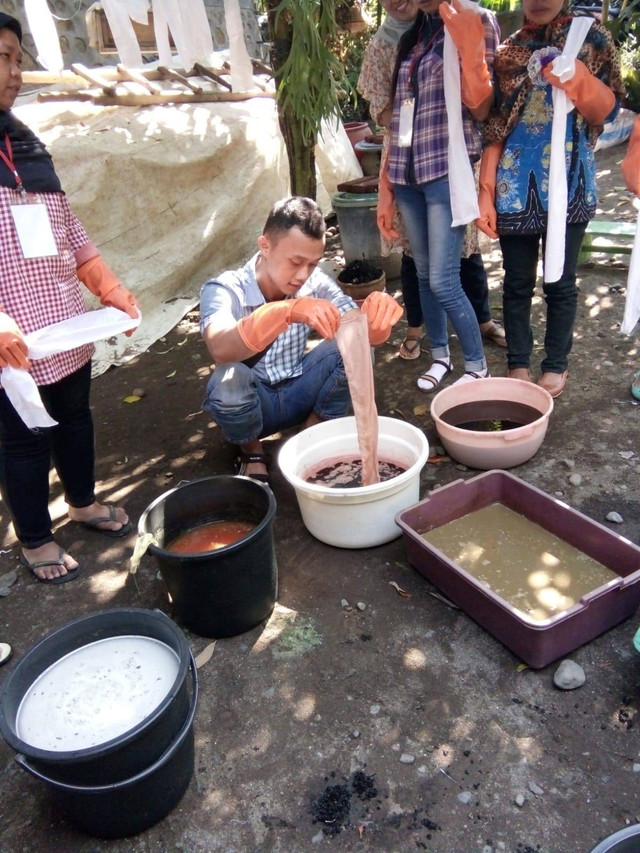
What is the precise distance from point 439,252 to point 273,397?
104 cm

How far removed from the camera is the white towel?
82.3 inches

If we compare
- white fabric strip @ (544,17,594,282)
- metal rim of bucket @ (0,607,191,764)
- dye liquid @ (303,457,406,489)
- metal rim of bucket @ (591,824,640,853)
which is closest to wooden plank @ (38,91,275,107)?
white fabric strip @ (544,17,594,282)

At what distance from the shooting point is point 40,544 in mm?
2584

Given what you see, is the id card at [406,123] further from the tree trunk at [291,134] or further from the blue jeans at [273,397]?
the blue jeans at [273,397]

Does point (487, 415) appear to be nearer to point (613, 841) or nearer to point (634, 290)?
point (634, 290)

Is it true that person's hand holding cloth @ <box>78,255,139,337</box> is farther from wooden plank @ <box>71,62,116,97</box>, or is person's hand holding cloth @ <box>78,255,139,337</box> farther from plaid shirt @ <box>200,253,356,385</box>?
wooden plank @ <box>71,62,116,97</box>

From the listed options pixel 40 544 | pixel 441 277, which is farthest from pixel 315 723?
pixel 441 277

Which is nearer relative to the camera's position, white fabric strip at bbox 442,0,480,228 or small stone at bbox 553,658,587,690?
small stone at bbox 553,658,587,690

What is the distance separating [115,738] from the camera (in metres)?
1.46

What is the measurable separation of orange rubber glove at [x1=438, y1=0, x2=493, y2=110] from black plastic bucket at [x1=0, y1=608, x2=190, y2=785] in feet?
7.81

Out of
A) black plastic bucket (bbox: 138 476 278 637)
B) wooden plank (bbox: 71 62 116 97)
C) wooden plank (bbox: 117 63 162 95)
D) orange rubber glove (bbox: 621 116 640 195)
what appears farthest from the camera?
wooden plank (bbox: 117 63 162 95)

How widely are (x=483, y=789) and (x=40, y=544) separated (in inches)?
70.9

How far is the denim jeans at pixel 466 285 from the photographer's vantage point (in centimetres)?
369

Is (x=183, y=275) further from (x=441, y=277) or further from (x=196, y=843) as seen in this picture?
(x=196, y=843)
